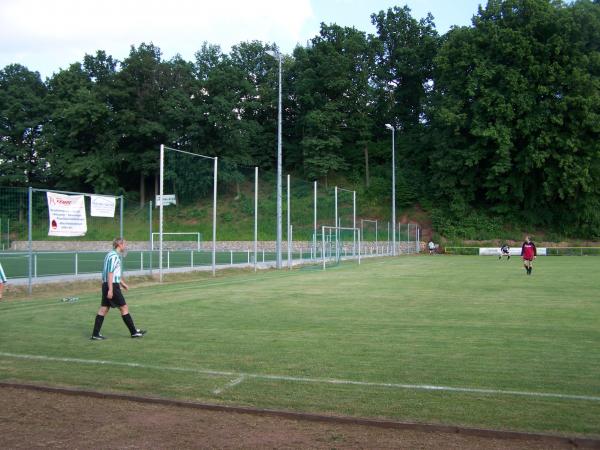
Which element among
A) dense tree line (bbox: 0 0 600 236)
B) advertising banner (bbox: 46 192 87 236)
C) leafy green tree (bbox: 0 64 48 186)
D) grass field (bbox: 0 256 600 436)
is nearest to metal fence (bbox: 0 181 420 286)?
advertising banner (bbox: 46 192 87 236)

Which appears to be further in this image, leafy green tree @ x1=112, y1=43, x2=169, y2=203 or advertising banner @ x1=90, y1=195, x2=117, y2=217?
leafy green tree @ x1=112, y1=43, x2=169, y2=203

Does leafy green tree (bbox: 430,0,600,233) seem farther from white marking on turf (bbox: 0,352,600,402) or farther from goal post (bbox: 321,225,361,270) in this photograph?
white marking on turf (bbox: 0,352,600,402)

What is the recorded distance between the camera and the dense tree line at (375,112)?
53719mm

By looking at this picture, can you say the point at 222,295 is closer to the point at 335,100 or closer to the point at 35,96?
the point at 335,100

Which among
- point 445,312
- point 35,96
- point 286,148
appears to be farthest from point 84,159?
point 445,312

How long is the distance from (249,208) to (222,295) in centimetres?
1721

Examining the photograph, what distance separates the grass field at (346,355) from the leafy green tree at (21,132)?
2441 inches

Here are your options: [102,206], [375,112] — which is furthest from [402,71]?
[102,206]

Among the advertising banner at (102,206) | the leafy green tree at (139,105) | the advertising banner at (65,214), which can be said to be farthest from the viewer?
the leafy green tree at (139,105)

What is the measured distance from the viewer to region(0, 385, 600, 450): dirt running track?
15.8 ft

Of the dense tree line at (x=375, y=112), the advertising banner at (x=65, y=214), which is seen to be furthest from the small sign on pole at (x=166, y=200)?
the dense tree line at (x=375, y=112)

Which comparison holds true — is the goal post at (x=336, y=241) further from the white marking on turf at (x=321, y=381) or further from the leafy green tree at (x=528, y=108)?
the white marking on turf at (x=321, y=381)

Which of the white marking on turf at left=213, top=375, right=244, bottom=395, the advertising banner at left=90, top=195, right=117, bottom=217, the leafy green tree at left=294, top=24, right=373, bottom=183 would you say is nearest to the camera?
the white marking on turf at left=213, top=375, right=244, bottom=395

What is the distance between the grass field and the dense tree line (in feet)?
116
